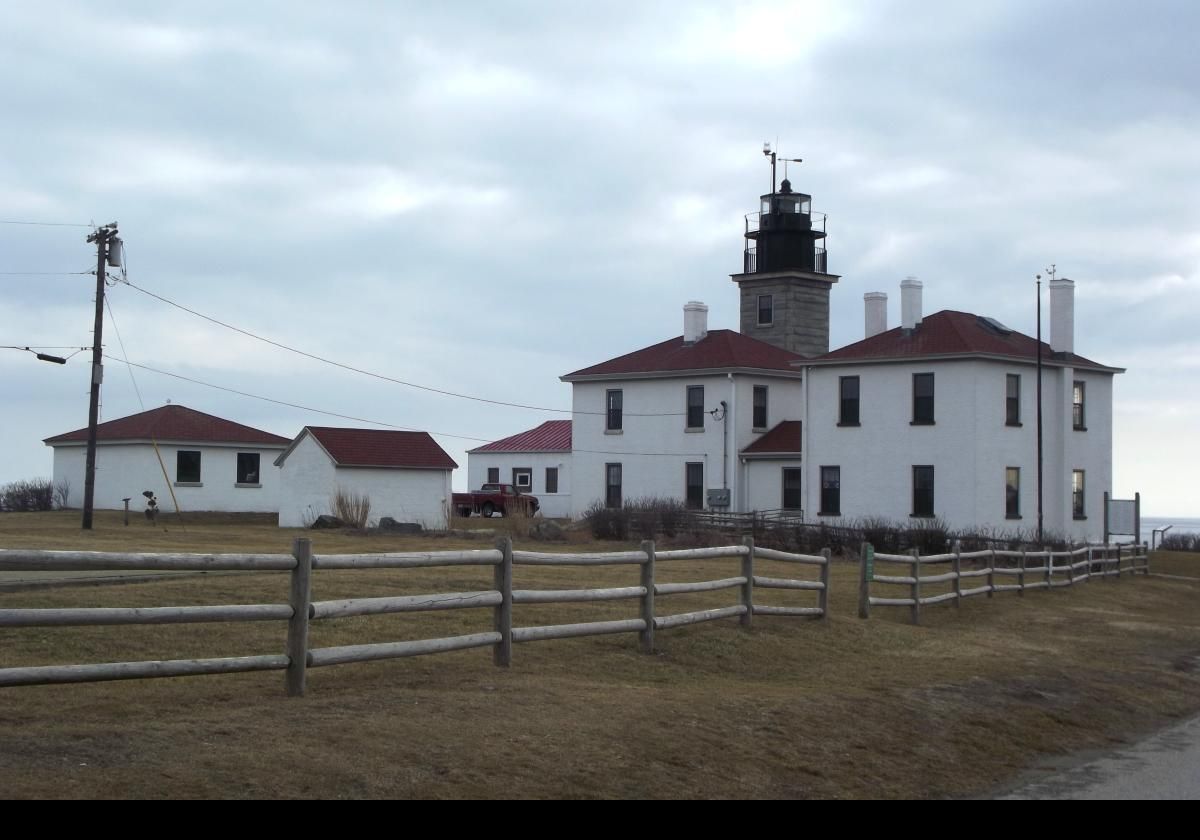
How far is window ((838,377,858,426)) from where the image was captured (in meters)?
48.3

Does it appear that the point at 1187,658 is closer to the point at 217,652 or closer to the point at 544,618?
the point at 544,618

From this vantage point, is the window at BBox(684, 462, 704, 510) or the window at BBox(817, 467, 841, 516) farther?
the window at BBox(684, 462, 704, 510)

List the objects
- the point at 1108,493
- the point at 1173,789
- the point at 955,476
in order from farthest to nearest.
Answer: the point at 1108,493
the point at 955,476
the point at 1173,789

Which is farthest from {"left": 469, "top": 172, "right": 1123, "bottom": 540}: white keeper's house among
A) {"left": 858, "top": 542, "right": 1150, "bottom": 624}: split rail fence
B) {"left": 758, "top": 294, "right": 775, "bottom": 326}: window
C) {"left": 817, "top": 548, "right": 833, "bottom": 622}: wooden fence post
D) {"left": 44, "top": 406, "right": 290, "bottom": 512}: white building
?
{"left": 817, "top": 548, "right": 833, "bottom": 622}: wooden fence post

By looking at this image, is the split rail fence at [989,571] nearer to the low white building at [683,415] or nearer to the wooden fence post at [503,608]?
the wooden fence post at [503,608]

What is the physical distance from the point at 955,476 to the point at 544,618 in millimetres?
31230

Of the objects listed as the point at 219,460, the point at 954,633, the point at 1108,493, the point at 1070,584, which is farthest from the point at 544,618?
the point at 219,460

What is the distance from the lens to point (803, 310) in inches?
2413

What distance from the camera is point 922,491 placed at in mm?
46875

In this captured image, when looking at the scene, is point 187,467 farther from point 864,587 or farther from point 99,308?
point 864,587

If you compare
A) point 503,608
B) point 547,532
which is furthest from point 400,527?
point 503,608

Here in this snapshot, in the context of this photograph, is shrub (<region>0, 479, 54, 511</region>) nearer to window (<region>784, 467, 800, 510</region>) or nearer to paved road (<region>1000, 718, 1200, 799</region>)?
window (<region>784, 467, 800, 510</region>)

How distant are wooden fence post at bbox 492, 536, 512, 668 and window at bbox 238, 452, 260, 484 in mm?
46608

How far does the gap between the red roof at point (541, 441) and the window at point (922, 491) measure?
80.8 ft
